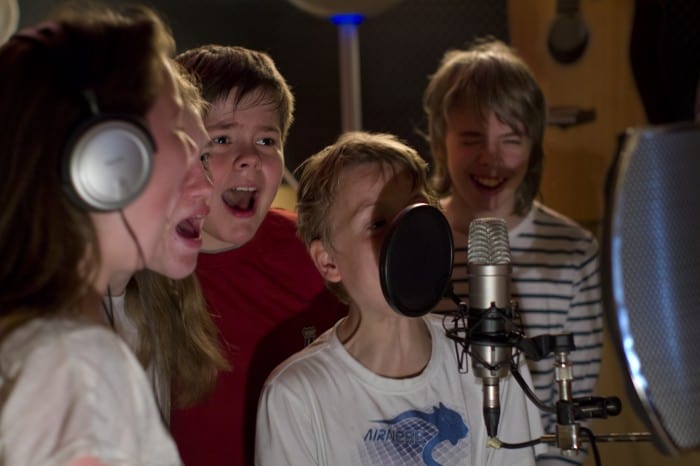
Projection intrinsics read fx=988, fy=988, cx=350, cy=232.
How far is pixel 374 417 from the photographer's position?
5.13 feet

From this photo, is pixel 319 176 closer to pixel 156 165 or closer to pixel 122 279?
pixel 122 279

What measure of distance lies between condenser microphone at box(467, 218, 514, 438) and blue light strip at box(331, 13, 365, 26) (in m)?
1.53

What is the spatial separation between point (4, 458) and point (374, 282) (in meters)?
0.79

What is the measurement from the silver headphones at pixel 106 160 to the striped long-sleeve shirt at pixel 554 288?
4.55 feet

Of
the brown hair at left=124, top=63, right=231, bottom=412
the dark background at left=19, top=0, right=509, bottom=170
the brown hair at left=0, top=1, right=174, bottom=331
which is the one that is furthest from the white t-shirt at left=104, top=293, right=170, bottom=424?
the dark background at left=19, top=0, right=509, bottom=170

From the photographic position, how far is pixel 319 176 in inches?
68.6

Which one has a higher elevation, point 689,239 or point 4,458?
point 689,239

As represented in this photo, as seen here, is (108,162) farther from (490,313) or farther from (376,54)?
(376,54)

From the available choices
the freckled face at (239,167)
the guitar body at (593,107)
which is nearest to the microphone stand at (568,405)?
the freckled face at (239,167)

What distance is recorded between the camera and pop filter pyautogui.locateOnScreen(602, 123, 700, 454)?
91cm

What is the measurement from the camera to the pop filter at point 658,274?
0.91 metres

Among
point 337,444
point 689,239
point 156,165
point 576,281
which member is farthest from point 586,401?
point 576,281

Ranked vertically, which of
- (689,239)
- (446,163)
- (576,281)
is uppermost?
(689,239)

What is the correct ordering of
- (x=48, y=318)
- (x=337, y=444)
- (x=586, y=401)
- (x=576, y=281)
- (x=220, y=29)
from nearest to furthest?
(x=48, y=318)
(x=586, y=401)
(x=337, y=444)
(x=576, y=281)
(x=220, y=29)
